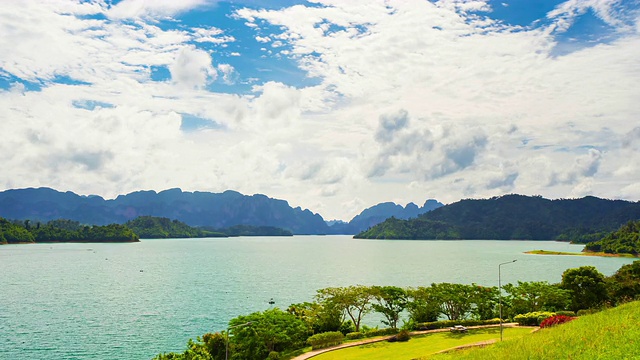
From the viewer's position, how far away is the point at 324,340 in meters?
55.4

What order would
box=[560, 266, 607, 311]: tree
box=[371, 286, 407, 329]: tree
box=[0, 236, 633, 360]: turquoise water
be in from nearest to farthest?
box=[0, 236, 633, 360]: turquoise water, box=[371, 286, 407, 329]: tree, box=[560, 266, 607, 311]: tree

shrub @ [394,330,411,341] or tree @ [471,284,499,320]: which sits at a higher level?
tree @ [471,284,499,320]

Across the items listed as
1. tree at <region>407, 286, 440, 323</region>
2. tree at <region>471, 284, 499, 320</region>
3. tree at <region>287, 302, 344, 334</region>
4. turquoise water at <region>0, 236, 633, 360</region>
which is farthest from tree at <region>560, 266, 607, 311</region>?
turquoise water at <region>0, 236, 633, 360</region>

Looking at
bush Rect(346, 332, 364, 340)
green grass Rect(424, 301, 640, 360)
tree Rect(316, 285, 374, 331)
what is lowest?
bush Rect(346, 332, 364, 340)

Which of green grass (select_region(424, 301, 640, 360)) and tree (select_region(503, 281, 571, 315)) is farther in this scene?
tree (select_region(503, 281, 571, 315))

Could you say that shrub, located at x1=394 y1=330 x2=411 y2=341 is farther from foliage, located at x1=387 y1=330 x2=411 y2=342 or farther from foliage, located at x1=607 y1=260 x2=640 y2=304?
foliage, located at x1=607 y1=260 x2=640 y2=304

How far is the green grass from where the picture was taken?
25812mm

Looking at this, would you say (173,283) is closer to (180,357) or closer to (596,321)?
(180,357)

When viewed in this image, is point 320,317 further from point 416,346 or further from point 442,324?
point 442,324

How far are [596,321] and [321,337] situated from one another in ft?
103

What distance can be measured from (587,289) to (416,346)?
4180cm

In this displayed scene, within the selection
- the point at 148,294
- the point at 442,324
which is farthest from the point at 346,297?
the point at 148,294

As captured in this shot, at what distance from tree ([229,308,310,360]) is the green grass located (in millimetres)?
24219

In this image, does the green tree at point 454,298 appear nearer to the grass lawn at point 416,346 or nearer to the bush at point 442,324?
the bush at point 442,324
